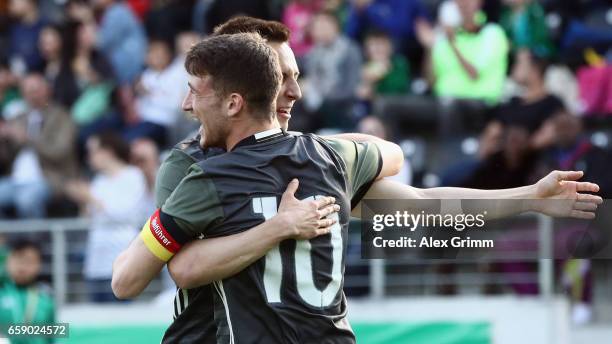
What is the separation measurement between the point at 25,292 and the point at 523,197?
5.58 metres

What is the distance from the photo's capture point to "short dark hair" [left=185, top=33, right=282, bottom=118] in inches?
143

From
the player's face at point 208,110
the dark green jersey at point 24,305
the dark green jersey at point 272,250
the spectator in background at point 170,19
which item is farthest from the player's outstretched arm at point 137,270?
the spectator in background at point 170,19

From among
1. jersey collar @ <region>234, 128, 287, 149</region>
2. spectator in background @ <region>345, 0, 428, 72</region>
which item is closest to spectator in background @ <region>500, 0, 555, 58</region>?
spectator in background @ <region>345, 0, 428, 72</region>

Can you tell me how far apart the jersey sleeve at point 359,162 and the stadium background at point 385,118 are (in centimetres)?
414

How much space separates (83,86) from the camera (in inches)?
455

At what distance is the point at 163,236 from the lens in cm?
362

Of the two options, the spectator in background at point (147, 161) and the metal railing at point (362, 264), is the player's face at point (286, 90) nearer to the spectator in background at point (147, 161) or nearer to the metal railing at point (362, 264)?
the metal railing at point (362, 264)

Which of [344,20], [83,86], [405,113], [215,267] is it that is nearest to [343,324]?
[215,267]

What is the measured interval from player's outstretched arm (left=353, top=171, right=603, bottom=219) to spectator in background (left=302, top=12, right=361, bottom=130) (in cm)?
568

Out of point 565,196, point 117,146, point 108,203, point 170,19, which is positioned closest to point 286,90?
point 565,196

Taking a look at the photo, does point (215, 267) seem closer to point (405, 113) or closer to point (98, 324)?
point (98, 324)

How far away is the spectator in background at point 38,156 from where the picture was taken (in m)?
10.6

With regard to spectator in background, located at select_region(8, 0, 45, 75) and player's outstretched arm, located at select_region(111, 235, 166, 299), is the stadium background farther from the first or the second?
player's outstretched arm, located at select_region(111, 235, 166, 299)

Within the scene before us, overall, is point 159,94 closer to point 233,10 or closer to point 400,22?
point 233,10
